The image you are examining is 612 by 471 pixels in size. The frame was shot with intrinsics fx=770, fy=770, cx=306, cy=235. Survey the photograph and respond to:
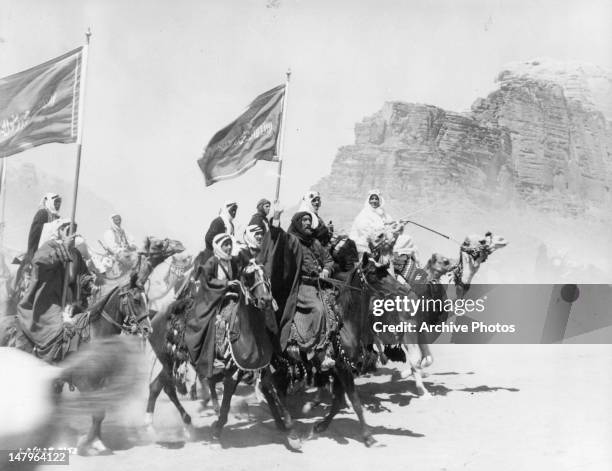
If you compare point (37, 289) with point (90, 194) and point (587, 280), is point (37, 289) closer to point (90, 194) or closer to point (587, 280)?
point (90, 194)

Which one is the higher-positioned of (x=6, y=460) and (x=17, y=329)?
(x=17, y=329)

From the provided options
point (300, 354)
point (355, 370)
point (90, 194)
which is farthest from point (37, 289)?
point (90, 194)

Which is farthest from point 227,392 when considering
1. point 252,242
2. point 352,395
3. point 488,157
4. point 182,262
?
→ point 488,157

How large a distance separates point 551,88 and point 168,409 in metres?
31.1

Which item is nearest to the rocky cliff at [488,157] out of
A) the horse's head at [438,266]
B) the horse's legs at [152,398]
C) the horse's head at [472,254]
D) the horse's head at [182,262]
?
the horse's head at [182,262]

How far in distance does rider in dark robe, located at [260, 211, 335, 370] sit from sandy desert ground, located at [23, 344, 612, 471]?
93 cm

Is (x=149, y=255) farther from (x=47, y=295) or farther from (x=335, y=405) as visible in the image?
(x=335, y=405)

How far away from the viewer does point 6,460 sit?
291 inches

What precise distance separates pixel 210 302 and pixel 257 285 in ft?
1.83

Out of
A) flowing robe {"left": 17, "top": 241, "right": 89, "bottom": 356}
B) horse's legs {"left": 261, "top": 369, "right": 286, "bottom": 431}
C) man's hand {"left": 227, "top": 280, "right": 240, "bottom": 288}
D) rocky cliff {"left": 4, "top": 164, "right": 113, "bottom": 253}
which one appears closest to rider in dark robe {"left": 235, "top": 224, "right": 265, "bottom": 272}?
man's hand {"left": 227, "top": 280, "right": 240, "bottom": 288}

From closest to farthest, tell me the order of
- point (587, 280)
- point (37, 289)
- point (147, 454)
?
point (147, 454), point (37, 289), point (587, 280)

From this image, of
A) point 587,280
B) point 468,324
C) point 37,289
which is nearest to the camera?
point 37,289

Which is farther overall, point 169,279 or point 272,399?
point 169,279

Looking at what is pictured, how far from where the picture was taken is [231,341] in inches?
273
